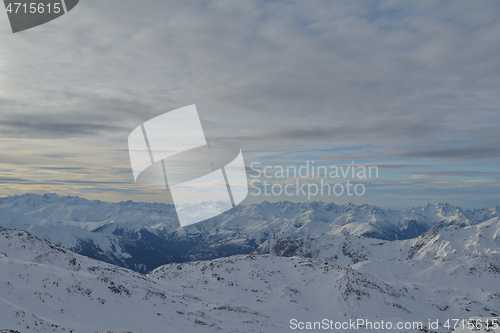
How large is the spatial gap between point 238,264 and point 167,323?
8811 centimetres

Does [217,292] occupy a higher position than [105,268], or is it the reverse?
[105,268]

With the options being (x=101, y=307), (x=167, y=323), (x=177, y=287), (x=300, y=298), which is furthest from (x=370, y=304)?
(x=101, y=307)

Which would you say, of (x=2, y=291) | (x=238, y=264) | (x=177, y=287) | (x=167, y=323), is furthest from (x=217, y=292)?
(x=2, y=291)

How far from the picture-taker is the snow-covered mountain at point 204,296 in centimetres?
5350

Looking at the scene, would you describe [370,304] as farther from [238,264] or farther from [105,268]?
[105,268]

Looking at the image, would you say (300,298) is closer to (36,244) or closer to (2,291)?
(36,244)

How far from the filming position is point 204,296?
111000 mm

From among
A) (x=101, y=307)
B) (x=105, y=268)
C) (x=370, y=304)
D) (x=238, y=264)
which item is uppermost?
(x=101, y=307)

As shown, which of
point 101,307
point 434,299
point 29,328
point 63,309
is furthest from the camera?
point 434,299

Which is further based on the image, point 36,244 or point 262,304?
point 262,304

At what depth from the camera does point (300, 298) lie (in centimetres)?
12650

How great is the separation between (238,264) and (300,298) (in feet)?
114

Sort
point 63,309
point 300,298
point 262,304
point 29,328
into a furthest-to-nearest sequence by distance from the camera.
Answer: point 300,298
point 262,304
point 63,309
point 29,328

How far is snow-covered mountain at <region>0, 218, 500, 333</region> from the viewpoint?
176ft
